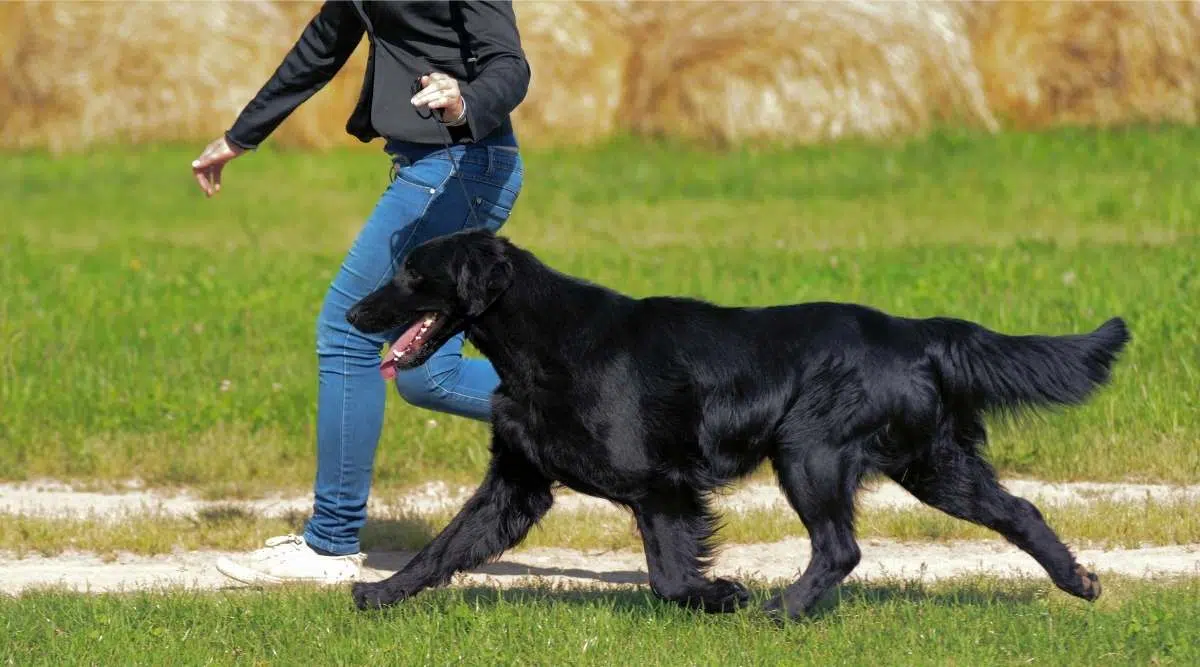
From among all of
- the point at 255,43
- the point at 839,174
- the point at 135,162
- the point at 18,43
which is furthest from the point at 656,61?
the point at 18,43

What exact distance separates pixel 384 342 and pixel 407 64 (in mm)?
895

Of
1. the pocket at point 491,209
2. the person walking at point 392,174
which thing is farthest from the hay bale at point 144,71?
the pocket at point 491,209

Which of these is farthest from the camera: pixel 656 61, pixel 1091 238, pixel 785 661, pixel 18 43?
pixel 18 43

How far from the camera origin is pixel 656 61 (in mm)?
13914

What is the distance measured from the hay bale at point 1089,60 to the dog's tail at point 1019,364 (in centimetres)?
901

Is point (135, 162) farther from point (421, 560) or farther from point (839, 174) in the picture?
point (421, 560)

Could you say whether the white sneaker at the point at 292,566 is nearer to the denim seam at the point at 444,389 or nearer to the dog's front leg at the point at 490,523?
the dog's front leg at the point at 490,523

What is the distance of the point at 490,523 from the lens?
5.00m

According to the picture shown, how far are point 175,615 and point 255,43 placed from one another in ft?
34.6

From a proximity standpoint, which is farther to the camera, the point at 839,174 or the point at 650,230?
the point at 839,174

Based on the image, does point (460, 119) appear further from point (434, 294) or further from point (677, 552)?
point (677, 552)

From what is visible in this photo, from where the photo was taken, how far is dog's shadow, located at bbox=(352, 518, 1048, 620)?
501 centimetres

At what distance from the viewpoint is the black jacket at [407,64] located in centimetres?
488

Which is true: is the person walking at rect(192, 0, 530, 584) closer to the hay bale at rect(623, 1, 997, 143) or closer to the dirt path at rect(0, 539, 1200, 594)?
the dirt path at rect(0, 539, 1200, 594)
